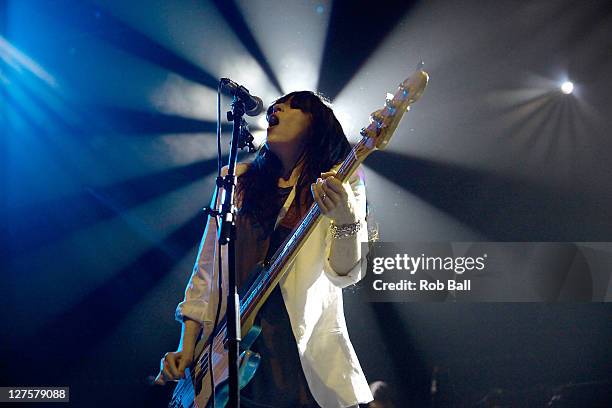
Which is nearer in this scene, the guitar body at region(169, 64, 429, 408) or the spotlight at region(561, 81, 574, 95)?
the guitar body at region(169, 64, 429, 408)

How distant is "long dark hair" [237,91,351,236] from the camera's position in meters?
1.89

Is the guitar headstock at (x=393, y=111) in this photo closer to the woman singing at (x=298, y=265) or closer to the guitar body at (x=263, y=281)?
the guitar body at (x=263, y=281)

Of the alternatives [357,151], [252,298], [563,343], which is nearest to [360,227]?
[357,151]

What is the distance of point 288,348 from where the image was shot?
1.65 metres

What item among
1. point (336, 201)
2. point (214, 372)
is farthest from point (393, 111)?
point (214, 372)

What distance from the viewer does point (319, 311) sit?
65.7 inches

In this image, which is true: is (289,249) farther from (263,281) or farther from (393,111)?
(393,111)

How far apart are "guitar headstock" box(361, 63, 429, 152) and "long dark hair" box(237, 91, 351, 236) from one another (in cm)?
32

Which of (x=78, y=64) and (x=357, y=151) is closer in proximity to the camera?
(x=357, y=151)

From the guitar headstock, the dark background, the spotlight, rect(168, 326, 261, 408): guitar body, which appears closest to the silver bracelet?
the guitar headstock

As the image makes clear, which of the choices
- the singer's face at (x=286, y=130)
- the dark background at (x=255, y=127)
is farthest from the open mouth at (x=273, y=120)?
the dark background at (x=255, y=127)

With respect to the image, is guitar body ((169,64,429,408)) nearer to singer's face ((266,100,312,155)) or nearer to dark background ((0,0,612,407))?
singer's face ((266,100,312,155))

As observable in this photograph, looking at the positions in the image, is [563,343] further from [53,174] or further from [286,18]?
[53,174]

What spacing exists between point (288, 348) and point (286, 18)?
1.82 meters
